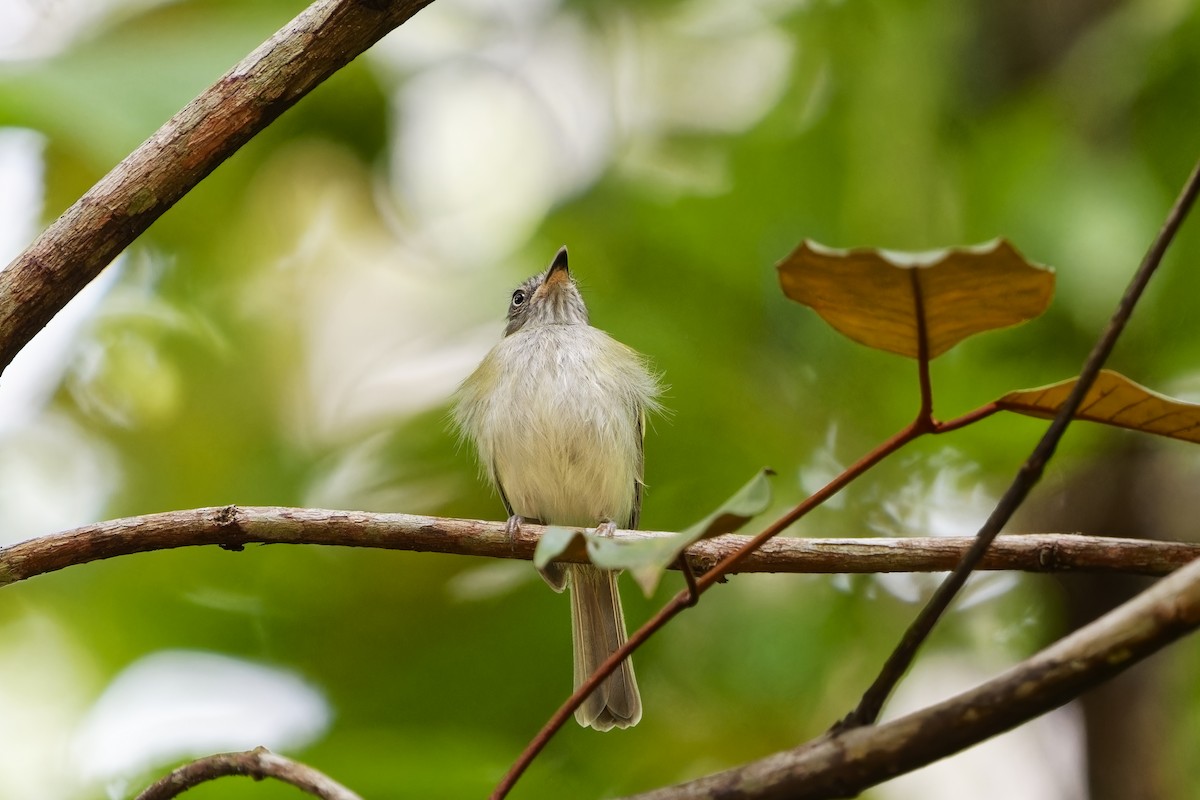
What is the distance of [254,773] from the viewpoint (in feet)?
6.99

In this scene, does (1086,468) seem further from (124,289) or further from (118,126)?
(124,289)

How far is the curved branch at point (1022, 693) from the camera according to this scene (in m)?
1.47

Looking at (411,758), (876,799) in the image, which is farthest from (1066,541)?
(876,799)

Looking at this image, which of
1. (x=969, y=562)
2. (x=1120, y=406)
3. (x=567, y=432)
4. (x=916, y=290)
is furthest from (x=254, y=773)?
(x=567, y=432)

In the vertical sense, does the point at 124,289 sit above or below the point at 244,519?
above

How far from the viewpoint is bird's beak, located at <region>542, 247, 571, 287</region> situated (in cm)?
462

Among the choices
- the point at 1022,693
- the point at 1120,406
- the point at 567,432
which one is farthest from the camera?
the point at 567,432

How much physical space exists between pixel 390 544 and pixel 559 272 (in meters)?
2.48

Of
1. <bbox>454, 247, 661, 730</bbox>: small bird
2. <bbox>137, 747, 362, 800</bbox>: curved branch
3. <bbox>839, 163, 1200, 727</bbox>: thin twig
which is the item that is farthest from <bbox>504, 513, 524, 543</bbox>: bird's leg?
<bbox>454, 247, 661, 730</bbox>: small bird

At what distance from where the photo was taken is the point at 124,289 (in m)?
5.13

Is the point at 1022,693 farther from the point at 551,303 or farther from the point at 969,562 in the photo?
the point at 551,303

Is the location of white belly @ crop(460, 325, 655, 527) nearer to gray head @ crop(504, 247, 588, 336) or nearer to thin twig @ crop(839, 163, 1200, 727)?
gray head @ crop(504, 247, 588, 336)

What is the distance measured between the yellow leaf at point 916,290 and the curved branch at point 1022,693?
1.52 ft

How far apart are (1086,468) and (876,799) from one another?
4.36 feet
